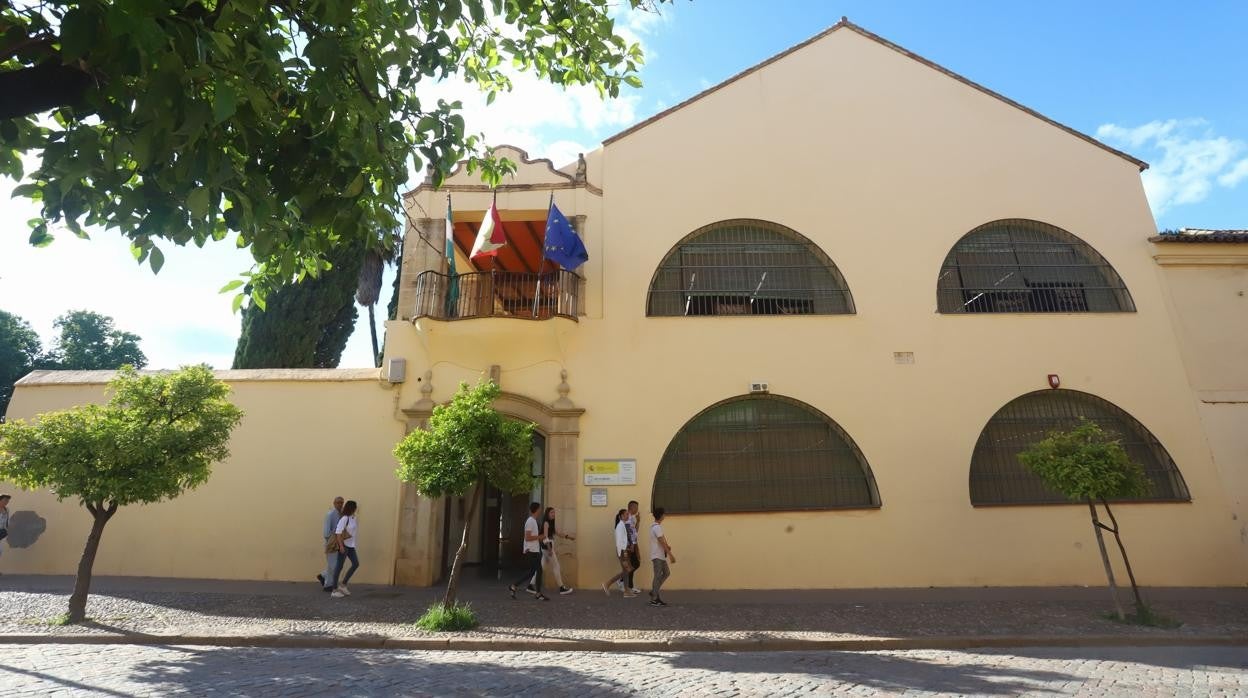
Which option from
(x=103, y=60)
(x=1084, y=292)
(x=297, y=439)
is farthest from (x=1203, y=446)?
(x=297, y=439)

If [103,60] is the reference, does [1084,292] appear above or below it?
above

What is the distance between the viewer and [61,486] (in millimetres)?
7277

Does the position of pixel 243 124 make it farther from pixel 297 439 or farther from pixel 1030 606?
pixel 1030 606

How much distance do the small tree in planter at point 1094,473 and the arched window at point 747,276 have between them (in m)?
3.97

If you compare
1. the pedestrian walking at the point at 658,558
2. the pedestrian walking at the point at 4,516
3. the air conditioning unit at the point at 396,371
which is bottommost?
the pedestrian walking at the point at 658,558

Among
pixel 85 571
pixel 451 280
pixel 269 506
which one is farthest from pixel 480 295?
pixel 85 571

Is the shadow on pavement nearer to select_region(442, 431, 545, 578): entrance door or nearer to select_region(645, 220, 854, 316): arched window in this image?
select_region(442, 431, 545, 578): entrance door

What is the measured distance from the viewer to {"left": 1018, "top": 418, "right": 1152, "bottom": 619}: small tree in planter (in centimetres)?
791

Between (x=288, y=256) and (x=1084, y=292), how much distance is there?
520 inches

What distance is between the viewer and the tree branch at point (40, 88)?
2.83 m

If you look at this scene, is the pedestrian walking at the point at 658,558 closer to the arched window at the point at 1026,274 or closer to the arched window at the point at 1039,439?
the arched window at the point at 1039,439

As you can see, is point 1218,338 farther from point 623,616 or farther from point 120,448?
point 120,448

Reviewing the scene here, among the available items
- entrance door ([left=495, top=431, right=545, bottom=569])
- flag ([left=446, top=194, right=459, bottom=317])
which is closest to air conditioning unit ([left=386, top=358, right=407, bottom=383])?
flag ([left=446, top=194, right=459, bottom=317])

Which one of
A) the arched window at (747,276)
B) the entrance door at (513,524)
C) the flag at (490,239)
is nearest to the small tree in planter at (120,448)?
the flag at (490,239)
